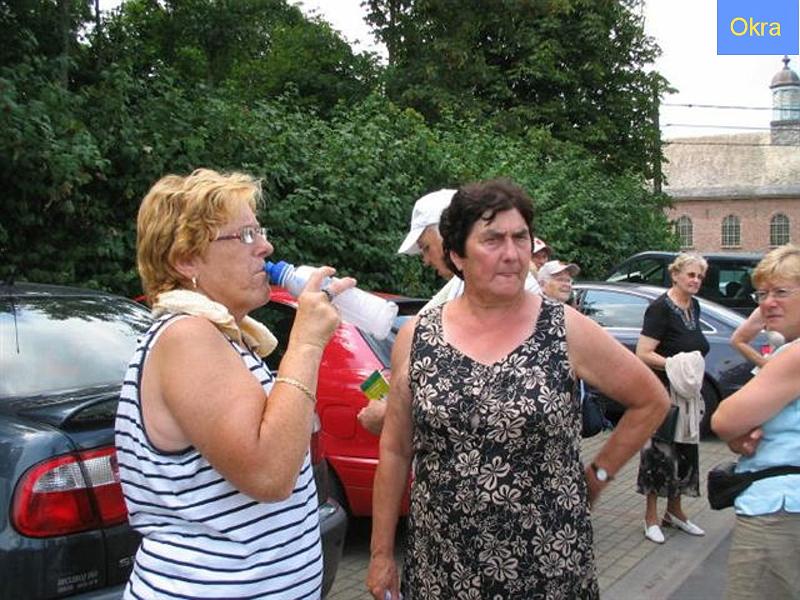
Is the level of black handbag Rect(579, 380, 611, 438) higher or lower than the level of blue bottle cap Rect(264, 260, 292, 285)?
lower

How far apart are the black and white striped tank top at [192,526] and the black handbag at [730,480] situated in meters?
1.57

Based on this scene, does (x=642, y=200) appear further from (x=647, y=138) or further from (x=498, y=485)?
(x=498, y=485)

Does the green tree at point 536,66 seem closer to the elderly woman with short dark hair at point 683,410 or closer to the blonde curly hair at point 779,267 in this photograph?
the elderly woman with short dark hair at point 683,410

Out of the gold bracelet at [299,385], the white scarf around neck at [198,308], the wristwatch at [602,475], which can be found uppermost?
the white scarf around neck at [198,308]

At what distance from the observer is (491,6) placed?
23719mm

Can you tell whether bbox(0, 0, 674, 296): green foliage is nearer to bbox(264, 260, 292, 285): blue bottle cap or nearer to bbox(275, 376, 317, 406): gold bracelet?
bbox(264, 260, 292, 285): blue bottle cap

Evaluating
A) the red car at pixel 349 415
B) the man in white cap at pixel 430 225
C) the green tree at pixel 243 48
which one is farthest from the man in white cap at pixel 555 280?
the green tree at pixel 243 48

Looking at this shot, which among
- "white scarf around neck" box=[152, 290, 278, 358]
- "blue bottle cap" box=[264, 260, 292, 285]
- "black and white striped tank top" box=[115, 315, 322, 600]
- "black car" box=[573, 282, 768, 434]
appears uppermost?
"blue bottle cap" box=[264, 260, 292, 285]

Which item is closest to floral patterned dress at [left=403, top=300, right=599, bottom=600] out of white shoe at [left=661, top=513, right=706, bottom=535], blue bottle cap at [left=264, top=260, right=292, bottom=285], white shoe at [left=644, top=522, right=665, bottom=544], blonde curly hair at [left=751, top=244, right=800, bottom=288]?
blue bottle cap at [left=264, top=260, right=292, bottom=285]

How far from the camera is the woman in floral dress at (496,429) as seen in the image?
208 centimetres

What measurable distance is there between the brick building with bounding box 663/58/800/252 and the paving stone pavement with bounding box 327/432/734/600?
193ft

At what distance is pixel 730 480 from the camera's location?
264 cm

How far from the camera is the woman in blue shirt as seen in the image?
246 centimetres

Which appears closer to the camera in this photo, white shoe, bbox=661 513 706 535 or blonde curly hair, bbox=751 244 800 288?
blonde curly hair, bbox=751 244 800 288
